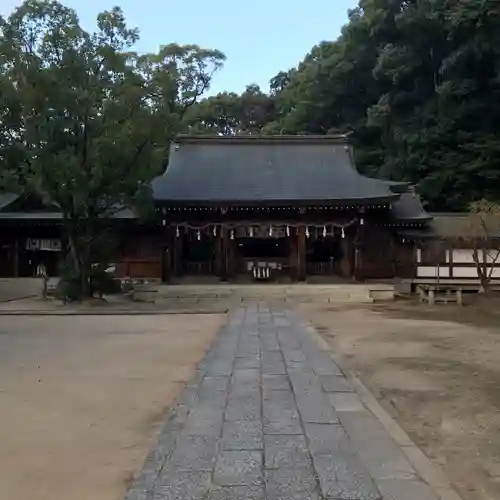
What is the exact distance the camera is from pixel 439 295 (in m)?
19.6

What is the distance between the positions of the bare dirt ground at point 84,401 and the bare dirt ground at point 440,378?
2.14 metres

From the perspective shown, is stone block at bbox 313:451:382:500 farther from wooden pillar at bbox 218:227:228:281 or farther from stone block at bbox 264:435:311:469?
wooden pillar at bbox 218:227:228:281

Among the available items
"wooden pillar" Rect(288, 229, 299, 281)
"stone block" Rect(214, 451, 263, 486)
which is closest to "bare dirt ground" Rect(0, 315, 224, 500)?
"stone block" Rect(214, 451, 263, 486)

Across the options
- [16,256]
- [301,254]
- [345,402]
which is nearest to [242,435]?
[345,402]

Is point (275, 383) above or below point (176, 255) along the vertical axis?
below

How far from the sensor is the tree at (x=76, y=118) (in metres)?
16.3

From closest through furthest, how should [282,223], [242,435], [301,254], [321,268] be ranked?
[242,435], [301,254], [282,223], [321,268]

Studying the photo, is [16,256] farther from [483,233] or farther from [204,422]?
[204,422]

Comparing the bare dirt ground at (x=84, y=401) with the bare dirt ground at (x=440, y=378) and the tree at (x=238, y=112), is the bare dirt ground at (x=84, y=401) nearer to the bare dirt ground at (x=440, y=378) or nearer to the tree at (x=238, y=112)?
the bare dirt ground at (x=440, y=378)

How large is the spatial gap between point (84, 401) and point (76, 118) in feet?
41.7

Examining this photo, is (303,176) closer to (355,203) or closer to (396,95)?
(355,203)

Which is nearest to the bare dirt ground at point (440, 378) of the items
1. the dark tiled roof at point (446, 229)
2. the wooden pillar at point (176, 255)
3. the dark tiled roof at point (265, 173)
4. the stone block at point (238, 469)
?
the stone block at point (238, 469)

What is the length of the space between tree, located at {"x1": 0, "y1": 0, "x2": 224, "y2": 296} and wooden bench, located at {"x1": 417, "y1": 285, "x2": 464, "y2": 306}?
9587 mm

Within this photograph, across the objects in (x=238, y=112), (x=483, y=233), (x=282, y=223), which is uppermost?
(x=238, y=112)
